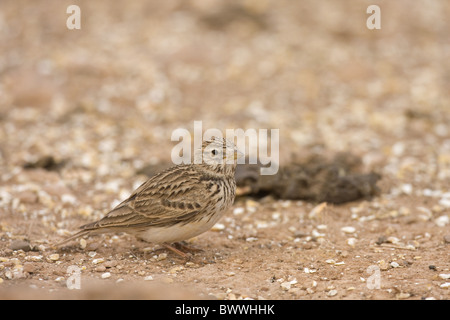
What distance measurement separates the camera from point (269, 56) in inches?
504

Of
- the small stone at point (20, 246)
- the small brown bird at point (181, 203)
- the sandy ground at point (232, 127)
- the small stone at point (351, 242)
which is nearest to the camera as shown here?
the sandy ground at point (232, 127)

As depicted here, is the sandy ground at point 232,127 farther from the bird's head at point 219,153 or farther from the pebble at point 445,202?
the bird's head at point 219,153

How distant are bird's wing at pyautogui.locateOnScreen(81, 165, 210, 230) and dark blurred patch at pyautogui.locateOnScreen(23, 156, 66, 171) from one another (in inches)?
115

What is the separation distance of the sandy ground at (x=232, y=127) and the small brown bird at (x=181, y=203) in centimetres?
34

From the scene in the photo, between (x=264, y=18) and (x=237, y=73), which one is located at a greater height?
(x=264, y=18)

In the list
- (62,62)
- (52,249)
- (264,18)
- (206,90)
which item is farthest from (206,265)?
(264,18)

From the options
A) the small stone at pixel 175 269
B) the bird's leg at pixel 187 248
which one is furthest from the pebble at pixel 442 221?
the small stone at pixel 175 269

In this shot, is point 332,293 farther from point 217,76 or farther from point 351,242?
point 217,76

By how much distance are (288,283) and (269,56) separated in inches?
310

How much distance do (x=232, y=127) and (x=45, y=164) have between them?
3.19m

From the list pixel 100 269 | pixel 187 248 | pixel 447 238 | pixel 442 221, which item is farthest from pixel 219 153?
pixel 442 221

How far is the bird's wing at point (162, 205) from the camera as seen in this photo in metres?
6.17

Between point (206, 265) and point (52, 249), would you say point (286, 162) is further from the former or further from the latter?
point (52, 249)

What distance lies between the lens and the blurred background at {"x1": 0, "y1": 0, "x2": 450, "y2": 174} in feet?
32.9
